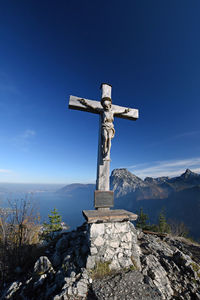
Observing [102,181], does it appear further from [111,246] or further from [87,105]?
[87,105]

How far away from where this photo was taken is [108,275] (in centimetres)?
302

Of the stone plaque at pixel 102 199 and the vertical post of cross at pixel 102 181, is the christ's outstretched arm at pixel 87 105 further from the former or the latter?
the stone plaque at pixel 102 199

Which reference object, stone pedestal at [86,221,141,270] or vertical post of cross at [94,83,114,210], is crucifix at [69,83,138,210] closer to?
vertical post of cross at [94,83,114,210]

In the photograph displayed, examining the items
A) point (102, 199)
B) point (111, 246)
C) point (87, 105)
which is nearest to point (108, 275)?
point (111, 246)

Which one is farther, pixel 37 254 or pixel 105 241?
pixel 37 254

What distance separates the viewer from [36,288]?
9.57 ft

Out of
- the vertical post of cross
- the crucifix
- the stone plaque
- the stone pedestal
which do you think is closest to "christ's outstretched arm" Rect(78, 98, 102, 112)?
the crucifix

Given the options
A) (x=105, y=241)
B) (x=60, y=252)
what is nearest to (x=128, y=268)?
(x=105, y=241)

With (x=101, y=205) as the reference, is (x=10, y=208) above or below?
below

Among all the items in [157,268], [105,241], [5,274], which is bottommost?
[5,274]

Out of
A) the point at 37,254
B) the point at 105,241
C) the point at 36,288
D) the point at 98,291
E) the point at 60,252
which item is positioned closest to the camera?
the point at 98,291

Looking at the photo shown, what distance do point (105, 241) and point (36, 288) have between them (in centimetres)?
190

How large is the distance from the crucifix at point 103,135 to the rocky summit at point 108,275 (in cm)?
78

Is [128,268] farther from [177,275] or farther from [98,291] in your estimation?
[177,275]
